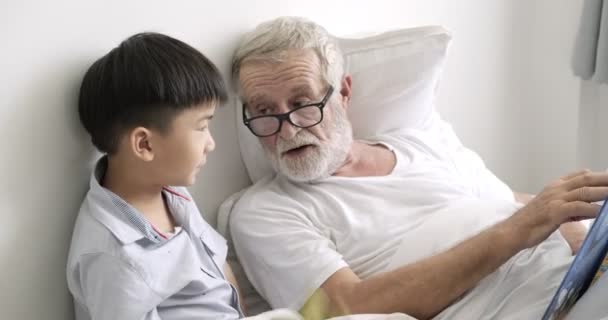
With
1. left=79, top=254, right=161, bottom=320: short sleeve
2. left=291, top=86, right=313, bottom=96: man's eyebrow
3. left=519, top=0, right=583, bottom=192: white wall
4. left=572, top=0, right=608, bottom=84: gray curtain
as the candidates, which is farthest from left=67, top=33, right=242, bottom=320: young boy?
left=519, top=0, right=583, bottom=192: white wall

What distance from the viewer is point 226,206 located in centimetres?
139

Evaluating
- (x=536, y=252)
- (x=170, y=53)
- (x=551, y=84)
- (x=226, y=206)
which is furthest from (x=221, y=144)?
(x=551, y=84)

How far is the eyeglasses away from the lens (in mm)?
1381

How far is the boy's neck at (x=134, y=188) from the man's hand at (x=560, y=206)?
0.61m

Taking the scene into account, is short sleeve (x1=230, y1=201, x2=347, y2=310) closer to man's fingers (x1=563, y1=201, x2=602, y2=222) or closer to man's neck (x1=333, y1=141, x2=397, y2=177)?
man's neck (x1=333, y1=141, x2=397, y2=177)

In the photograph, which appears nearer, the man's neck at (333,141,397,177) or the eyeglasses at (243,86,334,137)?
the eyeglasses at (243,86,334,137)

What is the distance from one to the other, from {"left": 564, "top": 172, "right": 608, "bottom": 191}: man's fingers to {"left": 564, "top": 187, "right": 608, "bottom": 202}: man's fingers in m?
0.01

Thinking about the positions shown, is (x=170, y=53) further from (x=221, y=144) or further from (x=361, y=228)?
(x=361, y=228)

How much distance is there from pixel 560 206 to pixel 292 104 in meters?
0.57

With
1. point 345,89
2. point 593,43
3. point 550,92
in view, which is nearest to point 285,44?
point 345,89

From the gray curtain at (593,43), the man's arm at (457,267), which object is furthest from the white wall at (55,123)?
the gray curtain at (593,43)

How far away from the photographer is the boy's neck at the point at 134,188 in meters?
1.07

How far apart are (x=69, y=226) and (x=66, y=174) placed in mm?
83

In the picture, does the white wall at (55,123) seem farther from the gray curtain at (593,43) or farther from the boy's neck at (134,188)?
the gray curtain at (593,43)
